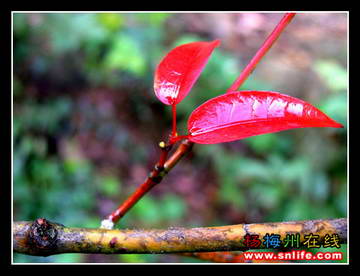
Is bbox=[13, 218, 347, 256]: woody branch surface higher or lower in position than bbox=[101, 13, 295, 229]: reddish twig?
lower

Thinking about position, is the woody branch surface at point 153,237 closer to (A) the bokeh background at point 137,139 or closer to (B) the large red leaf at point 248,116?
(B) the large red leaf at point 248,116

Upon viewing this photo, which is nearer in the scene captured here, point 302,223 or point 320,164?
point 302,223

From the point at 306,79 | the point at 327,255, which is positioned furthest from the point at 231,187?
the point at 327,255

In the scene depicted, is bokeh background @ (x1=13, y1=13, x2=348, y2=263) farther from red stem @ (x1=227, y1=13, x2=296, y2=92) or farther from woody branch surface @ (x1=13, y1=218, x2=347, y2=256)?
red stem @ (x1=227, y1=13, x2=296, y2=92)

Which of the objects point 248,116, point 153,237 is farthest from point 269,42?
point 153,237

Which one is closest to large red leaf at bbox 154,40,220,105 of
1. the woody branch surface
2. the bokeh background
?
the woody branch surface

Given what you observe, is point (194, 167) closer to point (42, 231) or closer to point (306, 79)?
point (306, 79)

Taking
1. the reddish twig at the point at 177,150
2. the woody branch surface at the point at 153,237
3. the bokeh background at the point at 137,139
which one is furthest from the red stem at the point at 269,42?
the bokeh background at the point at 137,139

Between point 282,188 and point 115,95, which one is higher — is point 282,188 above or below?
below
